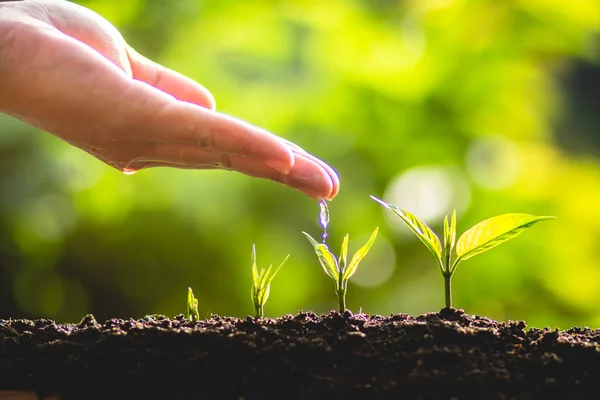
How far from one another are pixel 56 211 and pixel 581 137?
1.94 metres

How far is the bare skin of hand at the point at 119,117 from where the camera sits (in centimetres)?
74

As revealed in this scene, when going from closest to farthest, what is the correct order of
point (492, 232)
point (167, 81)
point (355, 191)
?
point (492, 232) → point (167, 81) → point (355, 191)

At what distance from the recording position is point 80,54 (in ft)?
2.60

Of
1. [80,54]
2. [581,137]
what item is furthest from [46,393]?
[581,137]

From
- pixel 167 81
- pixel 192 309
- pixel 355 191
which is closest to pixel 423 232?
pixel 192 309

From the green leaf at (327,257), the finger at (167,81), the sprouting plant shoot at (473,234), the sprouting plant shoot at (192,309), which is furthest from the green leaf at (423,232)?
the finger at (167,81)

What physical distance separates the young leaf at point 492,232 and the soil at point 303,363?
0.37ft

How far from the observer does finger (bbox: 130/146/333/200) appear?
788 mm

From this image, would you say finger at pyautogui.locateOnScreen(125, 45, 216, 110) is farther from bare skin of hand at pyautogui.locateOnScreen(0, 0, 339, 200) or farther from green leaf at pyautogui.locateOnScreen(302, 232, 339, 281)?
green leaf at pyautogui.locateOnScreen(302, 232, 339, 281)

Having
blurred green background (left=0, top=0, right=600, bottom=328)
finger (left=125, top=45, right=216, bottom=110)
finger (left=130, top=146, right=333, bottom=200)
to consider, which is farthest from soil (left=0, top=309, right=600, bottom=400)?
blurred green background (left=0, top=0, right=600, bottom=328)

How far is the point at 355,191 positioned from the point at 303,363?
54.4 inches

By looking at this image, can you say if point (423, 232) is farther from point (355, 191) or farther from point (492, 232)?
point (355, 191)

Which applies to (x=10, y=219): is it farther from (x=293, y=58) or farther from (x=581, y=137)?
(x=581, y=137)

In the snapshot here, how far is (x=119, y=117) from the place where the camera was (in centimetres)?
77
